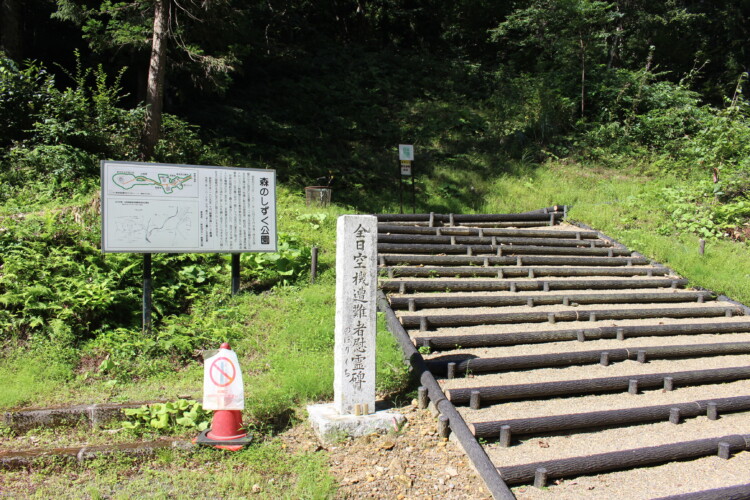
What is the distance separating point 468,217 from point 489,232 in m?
0.99

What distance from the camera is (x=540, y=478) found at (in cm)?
426

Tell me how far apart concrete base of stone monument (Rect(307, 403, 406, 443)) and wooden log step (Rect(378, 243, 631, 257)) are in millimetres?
4418

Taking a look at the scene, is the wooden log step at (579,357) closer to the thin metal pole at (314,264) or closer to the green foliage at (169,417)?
the green foliage at (169,417)

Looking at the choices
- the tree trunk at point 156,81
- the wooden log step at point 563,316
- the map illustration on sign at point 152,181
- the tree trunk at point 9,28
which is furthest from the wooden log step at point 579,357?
the tree trunk at point 9,28

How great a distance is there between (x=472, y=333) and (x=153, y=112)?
8678 mm

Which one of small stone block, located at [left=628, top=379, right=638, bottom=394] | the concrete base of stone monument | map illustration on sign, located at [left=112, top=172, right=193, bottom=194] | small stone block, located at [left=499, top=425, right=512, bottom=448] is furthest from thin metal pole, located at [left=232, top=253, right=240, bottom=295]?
small stone block, located at [left=628, top=379, right=638, bottom=394]

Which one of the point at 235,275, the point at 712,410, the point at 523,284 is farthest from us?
the point at 523,284

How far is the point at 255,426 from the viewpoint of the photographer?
4.90 metres

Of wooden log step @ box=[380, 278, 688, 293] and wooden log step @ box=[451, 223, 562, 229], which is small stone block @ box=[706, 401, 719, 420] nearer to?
wooden log step @ box=[380, 278, 688, 293]

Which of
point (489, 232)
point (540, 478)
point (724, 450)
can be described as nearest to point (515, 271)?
point (489, 232)

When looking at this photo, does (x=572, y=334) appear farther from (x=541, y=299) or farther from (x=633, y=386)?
(x=633, y=386)

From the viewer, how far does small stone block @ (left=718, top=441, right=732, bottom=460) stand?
15.7ft

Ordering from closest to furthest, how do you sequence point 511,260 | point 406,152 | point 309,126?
point 511,260 < point 406,152 < point 309,126

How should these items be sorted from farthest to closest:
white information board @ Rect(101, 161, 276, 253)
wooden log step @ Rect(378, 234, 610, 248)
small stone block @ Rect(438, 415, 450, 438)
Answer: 1. wooden log step @ Rect(378, 234, 610, 248)
2. white information board @ Rect(101, 161, 276, 253)
3. small stone block @ Rect(438, 415, 450, 438)
